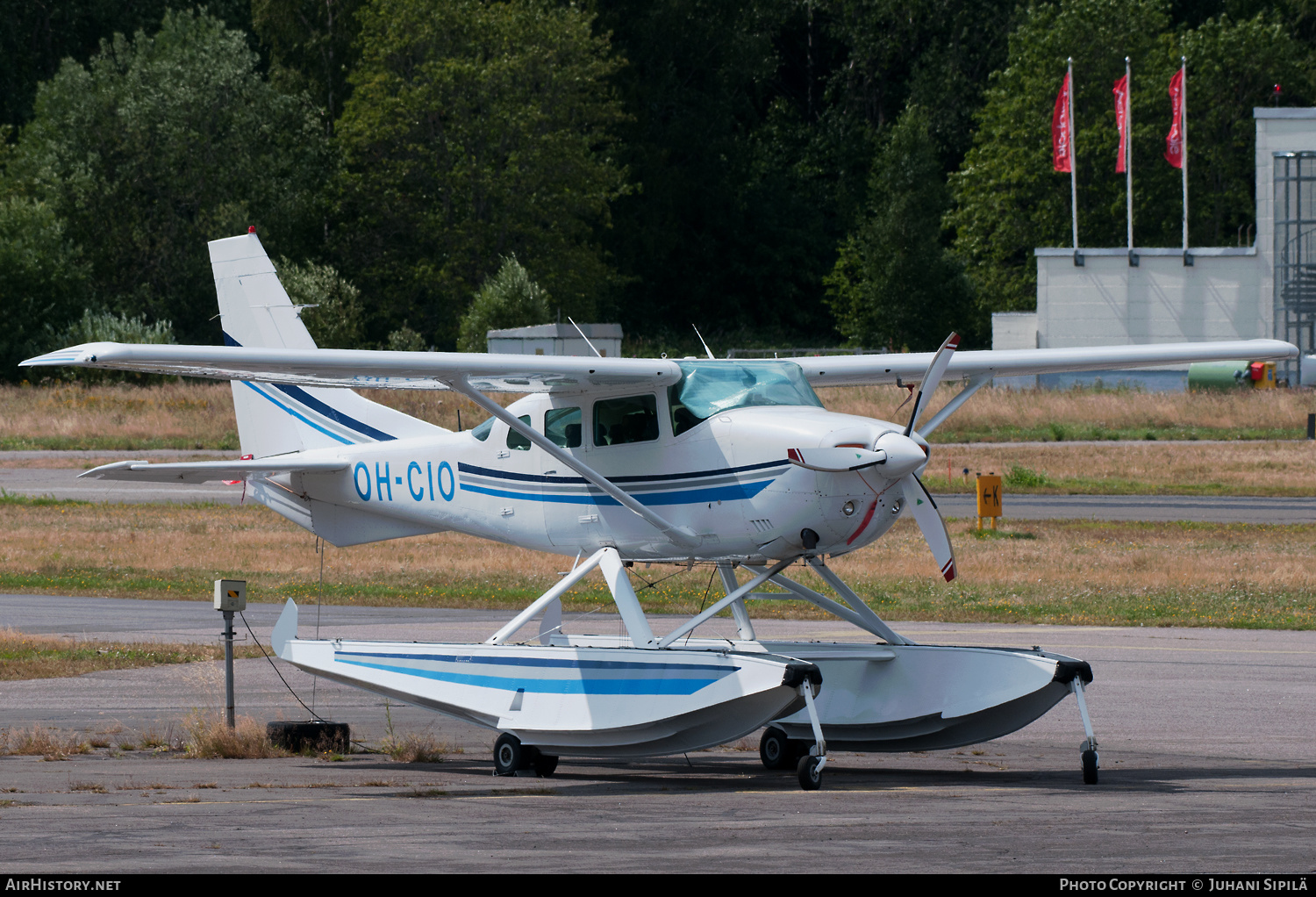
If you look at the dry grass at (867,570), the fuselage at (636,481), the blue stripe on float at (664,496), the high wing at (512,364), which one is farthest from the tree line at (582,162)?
the blue stripe on float at (664,496)

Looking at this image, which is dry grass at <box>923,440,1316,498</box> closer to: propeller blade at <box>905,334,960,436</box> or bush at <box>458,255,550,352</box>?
bush at <box>458,255,550,352</box>

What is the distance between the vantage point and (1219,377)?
52.6 m

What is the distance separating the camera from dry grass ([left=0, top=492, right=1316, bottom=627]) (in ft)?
68.3

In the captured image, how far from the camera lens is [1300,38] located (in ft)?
261

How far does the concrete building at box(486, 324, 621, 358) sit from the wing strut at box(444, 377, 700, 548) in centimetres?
3204

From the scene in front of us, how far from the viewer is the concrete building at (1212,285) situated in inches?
2116

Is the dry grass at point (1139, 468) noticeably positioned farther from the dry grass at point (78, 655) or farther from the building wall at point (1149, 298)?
the dry grass at point (78, 655)

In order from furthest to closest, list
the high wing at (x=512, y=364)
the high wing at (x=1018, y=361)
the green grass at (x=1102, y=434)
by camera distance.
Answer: the green grass at (x=1102, y=434), the high wing at (x=1018, y=361), the high wing at (x=512, y=364)

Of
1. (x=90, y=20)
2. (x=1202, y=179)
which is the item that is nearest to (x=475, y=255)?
(x=90, y=20)

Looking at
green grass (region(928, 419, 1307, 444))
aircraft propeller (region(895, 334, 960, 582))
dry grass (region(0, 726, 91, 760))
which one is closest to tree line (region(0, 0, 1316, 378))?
green grass (region(928, 419, 1307, 444))

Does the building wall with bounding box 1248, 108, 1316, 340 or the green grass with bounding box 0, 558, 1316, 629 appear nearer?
the green grass with bounding box 0, 558, 1316, 629

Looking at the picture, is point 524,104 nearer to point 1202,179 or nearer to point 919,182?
point 919,182

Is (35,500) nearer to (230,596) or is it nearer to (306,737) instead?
(230,596)

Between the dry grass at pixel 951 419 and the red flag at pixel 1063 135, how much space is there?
1146 centimetres
